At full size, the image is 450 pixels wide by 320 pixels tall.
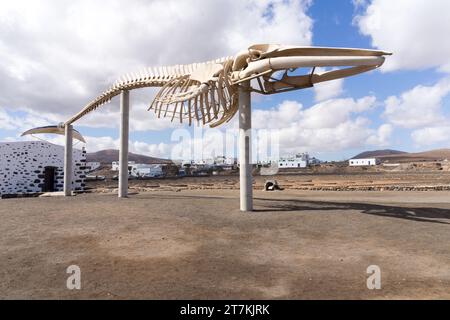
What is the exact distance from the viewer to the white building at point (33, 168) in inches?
977

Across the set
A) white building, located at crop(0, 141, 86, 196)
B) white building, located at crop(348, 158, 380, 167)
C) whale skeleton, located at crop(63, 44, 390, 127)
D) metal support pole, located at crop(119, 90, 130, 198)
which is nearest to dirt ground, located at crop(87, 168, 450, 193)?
white building, located at crop(0, 141, 86, 196)

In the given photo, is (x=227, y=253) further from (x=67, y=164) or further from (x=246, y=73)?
(x=67, y=164)

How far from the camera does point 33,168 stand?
2573 centimetres

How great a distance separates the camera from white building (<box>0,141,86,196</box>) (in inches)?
977

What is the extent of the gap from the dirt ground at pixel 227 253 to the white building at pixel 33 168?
15.3 m

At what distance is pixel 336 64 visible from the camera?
32.0 feet

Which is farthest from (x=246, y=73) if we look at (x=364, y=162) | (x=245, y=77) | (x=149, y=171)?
(x=364, y=162)

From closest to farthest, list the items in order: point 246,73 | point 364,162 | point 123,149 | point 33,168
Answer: point 246,73 < point 123,149 < point 33,168 < point 364,162

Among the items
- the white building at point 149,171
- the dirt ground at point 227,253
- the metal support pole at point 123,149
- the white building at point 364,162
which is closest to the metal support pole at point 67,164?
the metal support pole at point 123,149

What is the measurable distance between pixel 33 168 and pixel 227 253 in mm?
24339
